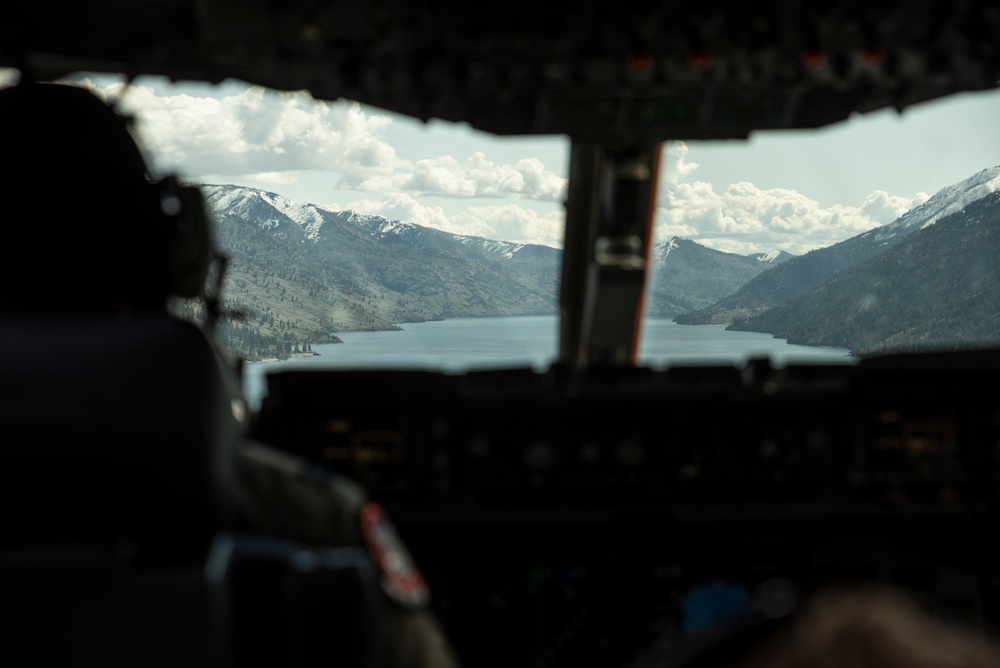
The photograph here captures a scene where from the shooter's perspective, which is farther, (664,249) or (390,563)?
(664,249)

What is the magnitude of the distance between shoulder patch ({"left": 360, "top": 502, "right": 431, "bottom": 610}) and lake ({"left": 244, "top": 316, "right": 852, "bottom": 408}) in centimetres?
156

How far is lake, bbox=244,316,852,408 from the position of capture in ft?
8.93

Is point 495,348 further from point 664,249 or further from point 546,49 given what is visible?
point 546,49

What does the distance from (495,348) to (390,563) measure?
2.03 m

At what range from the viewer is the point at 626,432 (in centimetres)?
266

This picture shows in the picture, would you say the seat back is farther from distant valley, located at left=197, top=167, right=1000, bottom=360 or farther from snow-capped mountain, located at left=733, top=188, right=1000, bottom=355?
snow-capped mountain, located at left=733, top=188, right=1000, bottom=355

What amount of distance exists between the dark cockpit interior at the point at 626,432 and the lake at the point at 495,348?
72 millimetres

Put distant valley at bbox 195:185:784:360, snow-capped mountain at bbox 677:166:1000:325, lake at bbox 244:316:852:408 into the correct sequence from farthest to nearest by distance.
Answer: snow-capped mountain at bbox 677:166:1000:325, distant valley at bbox 195:185:784:360, lake at bbox 244:316:852:408

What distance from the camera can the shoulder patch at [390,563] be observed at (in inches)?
40.8

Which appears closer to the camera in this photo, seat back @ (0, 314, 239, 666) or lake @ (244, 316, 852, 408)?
seat back @ (0, 314, 239, 666)

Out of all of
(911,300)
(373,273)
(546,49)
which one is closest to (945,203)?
(911,300)

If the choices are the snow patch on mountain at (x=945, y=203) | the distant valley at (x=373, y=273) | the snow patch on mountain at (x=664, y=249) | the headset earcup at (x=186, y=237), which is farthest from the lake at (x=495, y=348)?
the headset earcup at (x=186, y=237)

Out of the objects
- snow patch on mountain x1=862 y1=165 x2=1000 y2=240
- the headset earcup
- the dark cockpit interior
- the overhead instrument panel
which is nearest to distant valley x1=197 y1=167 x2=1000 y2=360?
snow patch on mountain x1=862 y1=165 x2=1000 y2=240

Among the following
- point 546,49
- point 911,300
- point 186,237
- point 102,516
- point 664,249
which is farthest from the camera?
point 664,249
